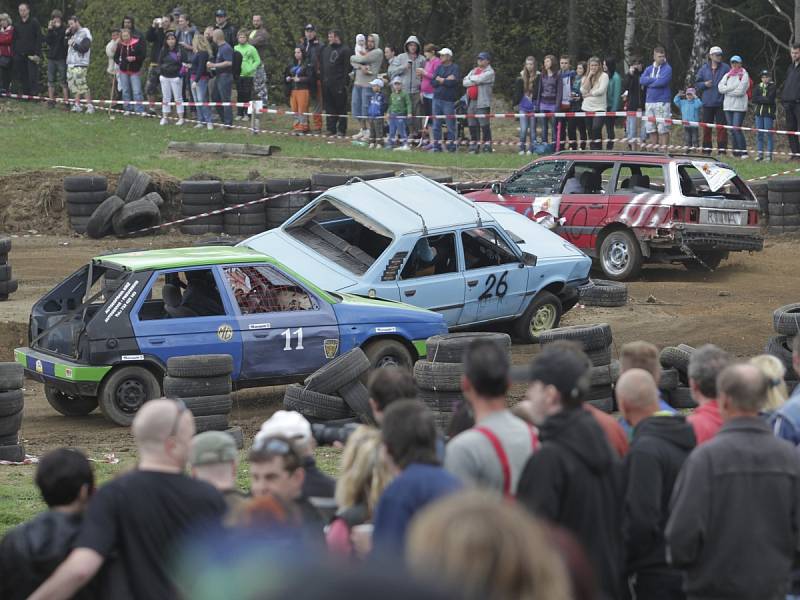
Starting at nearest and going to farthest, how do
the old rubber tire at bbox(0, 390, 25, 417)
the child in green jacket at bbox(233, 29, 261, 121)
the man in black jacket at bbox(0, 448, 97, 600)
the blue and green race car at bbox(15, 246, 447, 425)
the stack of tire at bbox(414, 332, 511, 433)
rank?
1. the man in black jacket at bbox(0, 448, 97, 600)
2. the old rubber tire at bbox(0, 390, 25, 417)
3. the stack of tire at bbox(414, 332, 511, 433)
4. the blue and green race car at bbox(15, 246, 447, 425)
5. the child in green jacket at bbox(233, 29, 261, 121)

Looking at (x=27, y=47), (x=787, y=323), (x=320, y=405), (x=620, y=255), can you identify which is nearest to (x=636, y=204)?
(x=620, y=255)

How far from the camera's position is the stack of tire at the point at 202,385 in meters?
11.0

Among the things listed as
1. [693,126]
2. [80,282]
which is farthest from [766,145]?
[80,282]

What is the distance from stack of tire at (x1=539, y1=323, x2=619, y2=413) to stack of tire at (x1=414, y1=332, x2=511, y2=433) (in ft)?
2.98

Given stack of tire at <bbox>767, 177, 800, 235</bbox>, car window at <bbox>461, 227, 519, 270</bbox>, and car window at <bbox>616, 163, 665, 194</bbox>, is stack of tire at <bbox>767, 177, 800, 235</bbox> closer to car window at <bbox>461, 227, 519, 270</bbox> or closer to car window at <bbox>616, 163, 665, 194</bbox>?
car window at <bbox>616, 163, 665, 194</bbox>

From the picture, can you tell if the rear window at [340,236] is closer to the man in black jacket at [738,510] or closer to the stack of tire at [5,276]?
the stack of tire at [5,276]

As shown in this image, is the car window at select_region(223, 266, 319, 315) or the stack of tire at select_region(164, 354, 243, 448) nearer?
the stack of tire at select_region(164, 354, 243, 448)

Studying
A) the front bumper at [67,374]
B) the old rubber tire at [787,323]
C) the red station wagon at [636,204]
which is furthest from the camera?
the red station wagon at [636,204]

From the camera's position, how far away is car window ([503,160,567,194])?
1933 centimetres

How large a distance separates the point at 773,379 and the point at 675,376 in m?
5.34

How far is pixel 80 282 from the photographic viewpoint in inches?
494

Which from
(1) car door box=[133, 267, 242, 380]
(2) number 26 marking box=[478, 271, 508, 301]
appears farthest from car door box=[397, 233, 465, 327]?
(1) car door box=[133, 267, 242, 380]

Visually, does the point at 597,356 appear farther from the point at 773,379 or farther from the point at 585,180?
the point at 585,180

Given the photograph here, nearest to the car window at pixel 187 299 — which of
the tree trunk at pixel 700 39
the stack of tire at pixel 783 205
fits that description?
the stack of tire at pixel 783 205
